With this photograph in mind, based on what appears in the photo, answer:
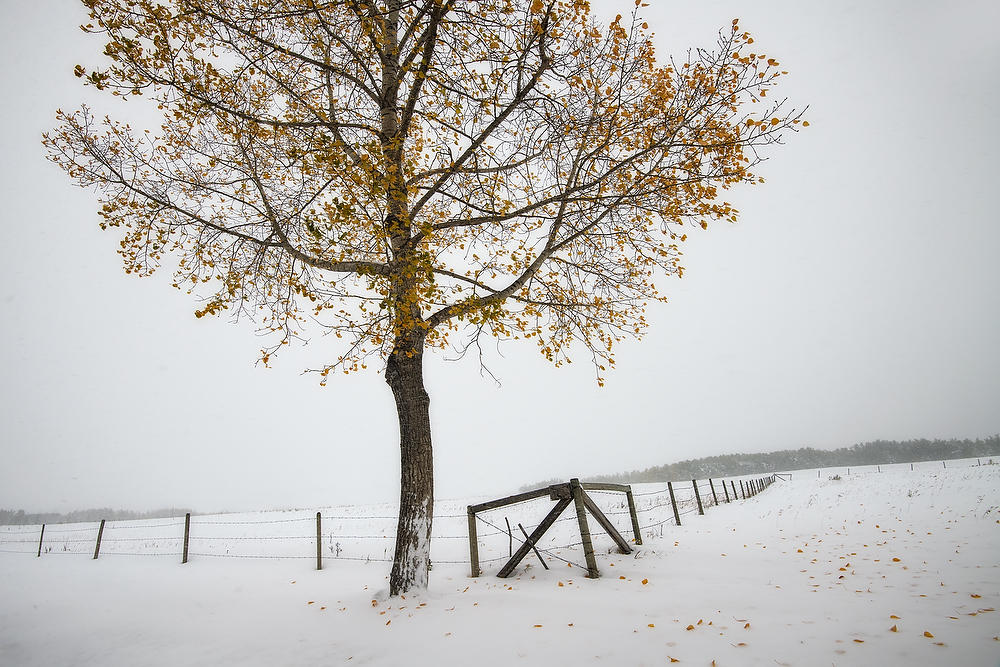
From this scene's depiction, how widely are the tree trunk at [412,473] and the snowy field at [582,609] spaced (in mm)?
416

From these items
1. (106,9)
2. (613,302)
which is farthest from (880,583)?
(106,9)

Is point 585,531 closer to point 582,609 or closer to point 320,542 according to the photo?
point 582,609

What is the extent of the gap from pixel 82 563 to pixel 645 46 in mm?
16514

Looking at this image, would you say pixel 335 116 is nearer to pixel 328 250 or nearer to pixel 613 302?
pixel 328 250

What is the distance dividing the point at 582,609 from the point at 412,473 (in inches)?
110

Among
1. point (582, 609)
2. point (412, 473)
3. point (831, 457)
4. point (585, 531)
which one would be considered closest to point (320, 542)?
point (412, 473)

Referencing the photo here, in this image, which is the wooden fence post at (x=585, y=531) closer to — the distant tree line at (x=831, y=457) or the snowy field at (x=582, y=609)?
the snowy field at (x=582, y=609)

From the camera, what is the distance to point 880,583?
479 cm

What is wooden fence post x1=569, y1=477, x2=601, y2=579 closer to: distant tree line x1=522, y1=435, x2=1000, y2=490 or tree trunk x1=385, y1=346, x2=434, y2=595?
tree trunk x1=385, y1=346, x2=434, y2=595

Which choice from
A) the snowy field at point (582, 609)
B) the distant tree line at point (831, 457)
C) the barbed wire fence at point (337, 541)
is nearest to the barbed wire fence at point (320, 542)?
the barbed wire fence at point (337, 541)

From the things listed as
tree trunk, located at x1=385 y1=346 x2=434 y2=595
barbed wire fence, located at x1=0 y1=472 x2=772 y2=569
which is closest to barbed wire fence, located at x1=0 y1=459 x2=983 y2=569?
barbed wire fence, located at x1=0 y1=472 x2=772 y2=569

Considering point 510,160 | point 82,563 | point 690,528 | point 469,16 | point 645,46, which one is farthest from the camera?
point 690,528

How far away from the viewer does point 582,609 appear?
445cm

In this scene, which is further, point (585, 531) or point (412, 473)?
point (412, 473)
